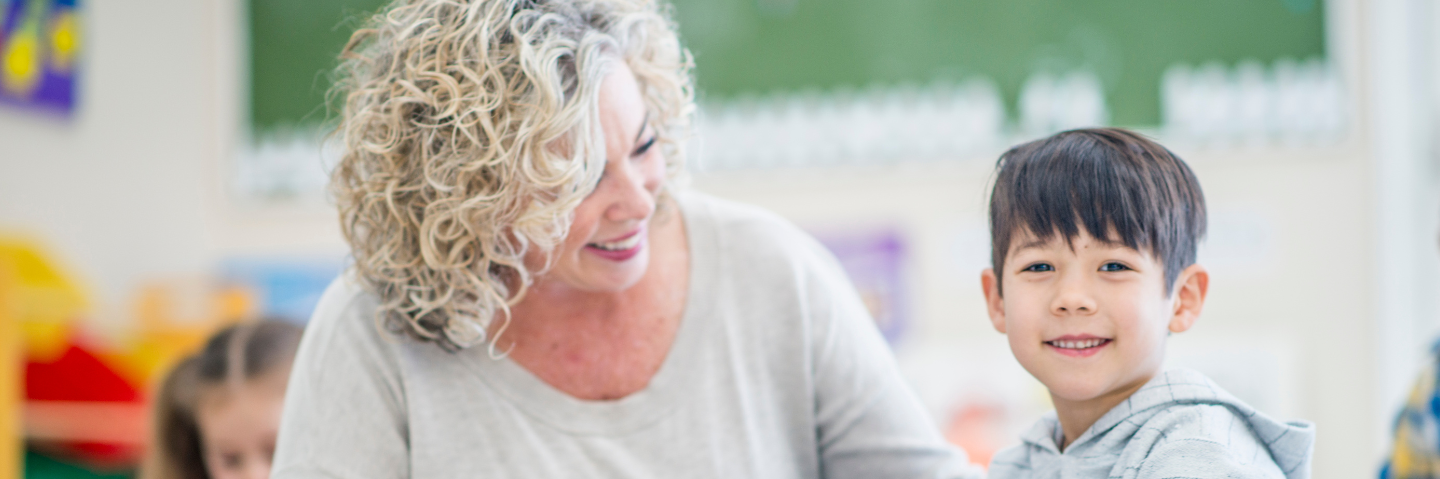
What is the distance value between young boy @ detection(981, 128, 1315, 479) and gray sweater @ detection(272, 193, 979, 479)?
1.32ft

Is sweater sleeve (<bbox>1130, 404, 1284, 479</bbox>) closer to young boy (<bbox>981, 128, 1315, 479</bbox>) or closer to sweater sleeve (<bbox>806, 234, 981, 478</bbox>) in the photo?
young boy (<bbox>981, 128, 1315, 479</bbox>)

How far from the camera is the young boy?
826mm

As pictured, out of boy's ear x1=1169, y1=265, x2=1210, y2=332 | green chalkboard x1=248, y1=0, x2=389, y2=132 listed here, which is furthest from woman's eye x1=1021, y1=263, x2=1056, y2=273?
green chalkboard x1=248, y1=0, x2=389, y2=132

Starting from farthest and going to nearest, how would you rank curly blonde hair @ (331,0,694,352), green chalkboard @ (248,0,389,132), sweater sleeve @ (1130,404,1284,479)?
green chalkboard @ (248,0,389,132), curly blonde hair @ (331,0,694,352), sweater sleeve @ (1130,404,1284,479)

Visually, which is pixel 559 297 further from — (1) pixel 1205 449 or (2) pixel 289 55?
(2) pixel 289 55

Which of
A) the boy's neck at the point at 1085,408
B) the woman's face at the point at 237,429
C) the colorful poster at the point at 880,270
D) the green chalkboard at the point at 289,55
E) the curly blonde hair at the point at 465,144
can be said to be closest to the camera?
the boy's neck at the point at 1085,408

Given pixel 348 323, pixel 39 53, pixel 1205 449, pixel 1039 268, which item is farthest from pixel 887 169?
pixel 39 53

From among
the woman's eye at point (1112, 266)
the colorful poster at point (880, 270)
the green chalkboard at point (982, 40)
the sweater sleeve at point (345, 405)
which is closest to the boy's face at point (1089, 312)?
the woman's eye at point (1112, 266)

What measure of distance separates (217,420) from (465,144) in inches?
37.6

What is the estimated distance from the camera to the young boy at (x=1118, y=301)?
83 centimetres

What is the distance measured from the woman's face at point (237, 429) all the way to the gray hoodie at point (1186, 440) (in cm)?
135

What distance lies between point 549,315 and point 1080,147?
2.12 feet

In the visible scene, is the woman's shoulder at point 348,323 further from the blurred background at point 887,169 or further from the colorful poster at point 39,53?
the colorful poster at point 39,53

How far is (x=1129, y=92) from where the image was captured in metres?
2.87
